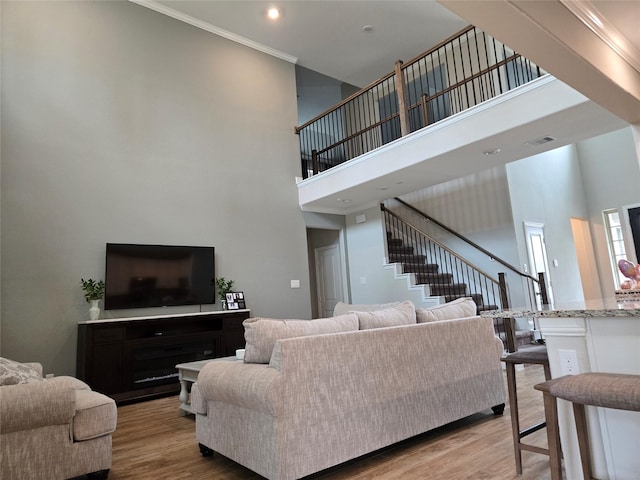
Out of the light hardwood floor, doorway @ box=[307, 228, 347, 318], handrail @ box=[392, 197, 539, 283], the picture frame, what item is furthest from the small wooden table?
handrail @ box=[392, 197, 539, 283]

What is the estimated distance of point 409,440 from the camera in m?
2.83

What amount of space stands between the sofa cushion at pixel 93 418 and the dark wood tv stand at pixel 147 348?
2164mm

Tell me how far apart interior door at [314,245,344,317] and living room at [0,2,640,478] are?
1.34ft

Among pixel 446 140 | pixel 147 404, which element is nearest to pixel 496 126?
pixel 446 140

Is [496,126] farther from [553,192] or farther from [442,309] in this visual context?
[553,192]

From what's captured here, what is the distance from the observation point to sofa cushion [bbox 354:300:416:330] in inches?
105

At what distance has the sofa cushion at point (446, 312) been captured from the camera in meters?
3.01

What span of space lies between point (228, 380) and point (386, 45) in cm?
703

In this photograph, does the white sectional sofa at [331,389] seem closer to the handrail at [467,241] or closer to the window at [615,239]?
the handrail at [467,241]

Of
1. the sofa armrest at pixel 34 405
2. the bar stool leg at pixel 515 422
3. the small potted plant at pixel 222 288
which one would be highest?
the small potted plant at pixel 222 288

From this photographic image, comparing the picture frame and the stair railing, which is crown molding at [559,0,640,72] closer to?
the stair railing

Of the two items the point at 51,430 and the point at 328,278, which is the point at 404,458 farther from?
the point at 328,278

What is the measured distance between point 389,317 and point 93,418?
6.20 ft

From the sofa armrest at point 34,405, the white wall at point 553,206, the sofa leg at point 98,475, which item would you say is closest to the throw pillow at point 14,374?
the sofa armrest at point 34,405
